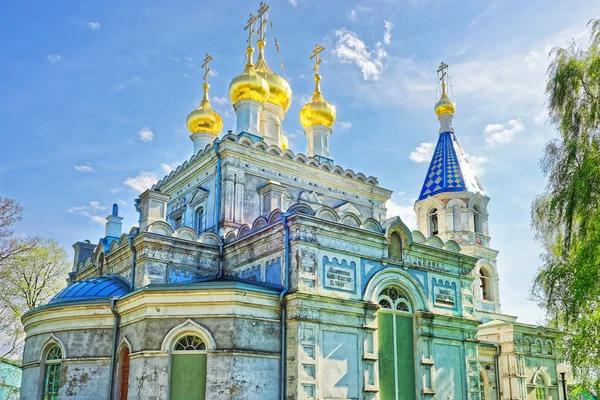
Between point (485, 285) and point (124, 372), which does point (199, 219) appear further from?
point (485, 285)

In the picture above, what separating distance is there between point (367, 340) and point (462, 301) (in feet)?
10.4

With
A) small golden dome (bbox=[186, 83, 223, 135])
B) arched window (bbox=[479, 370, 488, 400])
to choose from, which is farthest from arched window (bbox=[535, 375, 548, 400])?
small golden dome (bbox=[186, 83, 223, 135])

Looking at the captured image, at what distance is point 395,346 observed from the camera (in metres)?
12.4

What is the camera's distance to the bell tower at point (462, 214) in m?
19.4

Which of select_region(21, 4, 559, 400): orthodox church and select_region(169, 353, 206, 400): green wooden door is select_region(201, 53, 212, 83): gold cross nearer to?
select_region(21, 4, 559, 400): orthodox church

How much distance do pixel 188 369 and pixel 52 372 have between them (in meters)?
3.26

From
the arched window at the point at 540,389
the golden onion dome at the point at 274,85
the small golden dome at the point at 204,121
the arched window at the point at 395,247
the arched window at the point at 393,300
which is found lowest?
the arched window at the point at 540,389

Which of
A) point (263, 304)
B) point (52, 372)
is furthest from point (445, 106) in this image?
point (52, 372)

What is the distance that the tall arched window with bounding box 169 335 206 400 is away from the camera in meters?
10.4

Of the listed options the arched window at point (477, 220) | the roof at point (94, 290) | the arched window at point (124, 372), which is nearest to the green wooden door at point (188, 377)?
the arched window at point (124, 372)

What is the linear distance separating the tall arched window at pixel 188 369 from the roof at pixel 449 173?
11.6 meters

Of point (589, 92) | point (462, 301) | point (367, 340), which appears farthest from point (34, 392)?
point (589, 92)

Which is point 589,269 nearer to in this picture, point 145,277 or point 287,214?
point 287,214

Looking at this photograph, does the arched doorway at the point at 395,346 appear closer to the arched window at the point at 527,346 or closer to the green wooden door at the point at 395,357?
the green wooden door at the point at 395,357
